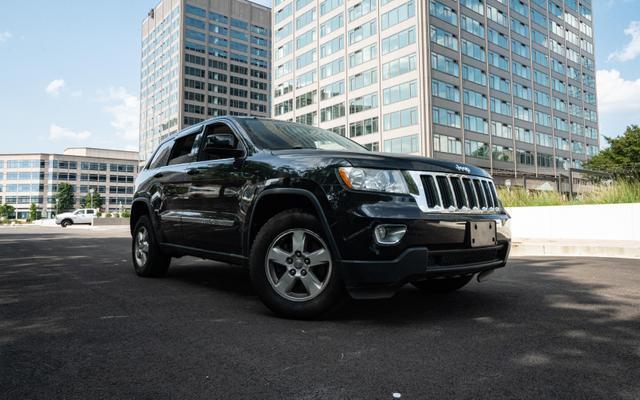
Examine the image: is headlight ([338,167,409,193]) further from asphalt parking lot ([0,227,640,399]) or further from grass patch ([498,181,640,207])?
grass patch ([498,181,640,207])

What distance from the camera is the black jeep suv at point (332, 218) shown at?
309 cm

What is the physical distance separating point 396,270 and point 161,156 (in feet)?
13.2

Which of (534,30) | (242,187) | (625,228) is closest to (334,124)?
(534,30)

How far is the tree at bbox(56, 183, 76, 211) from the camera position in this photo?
99.3 meters

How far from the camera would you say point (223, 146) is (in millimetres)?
4016

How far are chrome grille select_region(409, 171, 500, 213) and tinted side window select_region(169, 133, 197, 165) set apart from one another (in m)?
2.82

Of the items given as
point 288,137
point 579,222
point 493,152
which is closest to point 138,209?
point 288,137

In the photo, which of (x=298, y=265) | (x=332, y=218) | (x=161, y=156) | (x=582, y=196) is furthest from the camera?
(x=582, y=196)

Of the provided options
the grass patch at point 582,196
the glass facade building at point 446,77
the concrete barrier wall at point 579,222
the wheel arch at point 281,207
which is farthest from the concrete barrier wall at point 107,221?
the wheel arch at point 281,207

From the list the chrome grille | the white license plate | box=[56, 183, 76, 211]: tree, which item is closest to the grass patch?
the chrome grille

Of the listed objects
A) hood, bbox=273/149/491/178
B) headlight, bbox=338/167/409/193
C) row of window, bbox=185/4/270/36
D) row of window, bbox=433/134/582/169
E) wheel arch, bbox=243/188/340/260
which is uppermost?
row of window, bbox=185/4/270/36

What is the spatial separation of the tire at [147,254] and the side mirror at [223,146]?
200 centimetres

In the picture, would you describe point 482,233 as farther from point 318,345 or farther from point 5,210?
point 5,210

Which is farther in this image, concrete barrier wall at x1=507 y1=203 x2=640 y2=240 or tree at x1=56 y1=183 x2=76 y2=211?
tree at x1=56 y1=183 x2=76 y2=211
